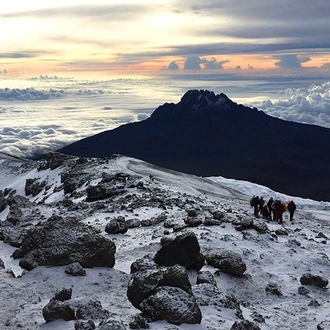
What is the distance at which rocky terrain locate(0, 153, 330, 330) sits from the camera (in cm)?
1209

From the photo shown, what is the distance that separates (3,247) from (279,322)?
13.1m

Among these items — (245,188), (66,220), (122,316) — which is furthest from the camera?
(245,188)

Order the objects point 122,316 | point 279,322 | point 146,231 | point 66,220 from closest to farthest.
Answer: point 122,316, point 279,322, point 66,220, point 146,231

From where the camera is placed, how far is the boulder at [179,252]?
1598 cm

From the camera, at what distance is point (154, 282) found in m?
Result: 12.9

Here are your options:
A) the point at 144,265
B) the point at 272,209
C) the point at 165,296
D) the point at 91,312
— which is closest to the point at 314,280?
the point at 144,265

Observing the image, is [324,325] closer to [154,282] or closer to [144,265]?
[154,282]

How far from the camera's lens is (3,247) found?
21.7 metres

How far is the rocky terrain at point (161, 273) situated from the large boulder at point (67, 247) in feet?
0.12

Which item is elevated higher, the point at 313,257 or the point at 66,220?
the point at 66,220

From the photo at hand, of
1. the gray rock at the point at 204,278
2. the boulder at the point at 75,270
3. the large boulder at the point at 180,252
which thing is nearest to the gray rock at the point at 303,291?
the gray rock at the point at 204,278

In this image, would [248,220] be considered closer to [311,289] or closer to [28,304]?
[311,289]

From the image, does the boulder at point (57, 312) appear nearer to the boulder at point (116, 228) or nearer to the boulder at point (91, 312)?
the boulder at point (91, 312)

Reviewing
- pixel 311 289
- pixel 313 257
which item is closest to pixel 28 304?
pixel 311 289
